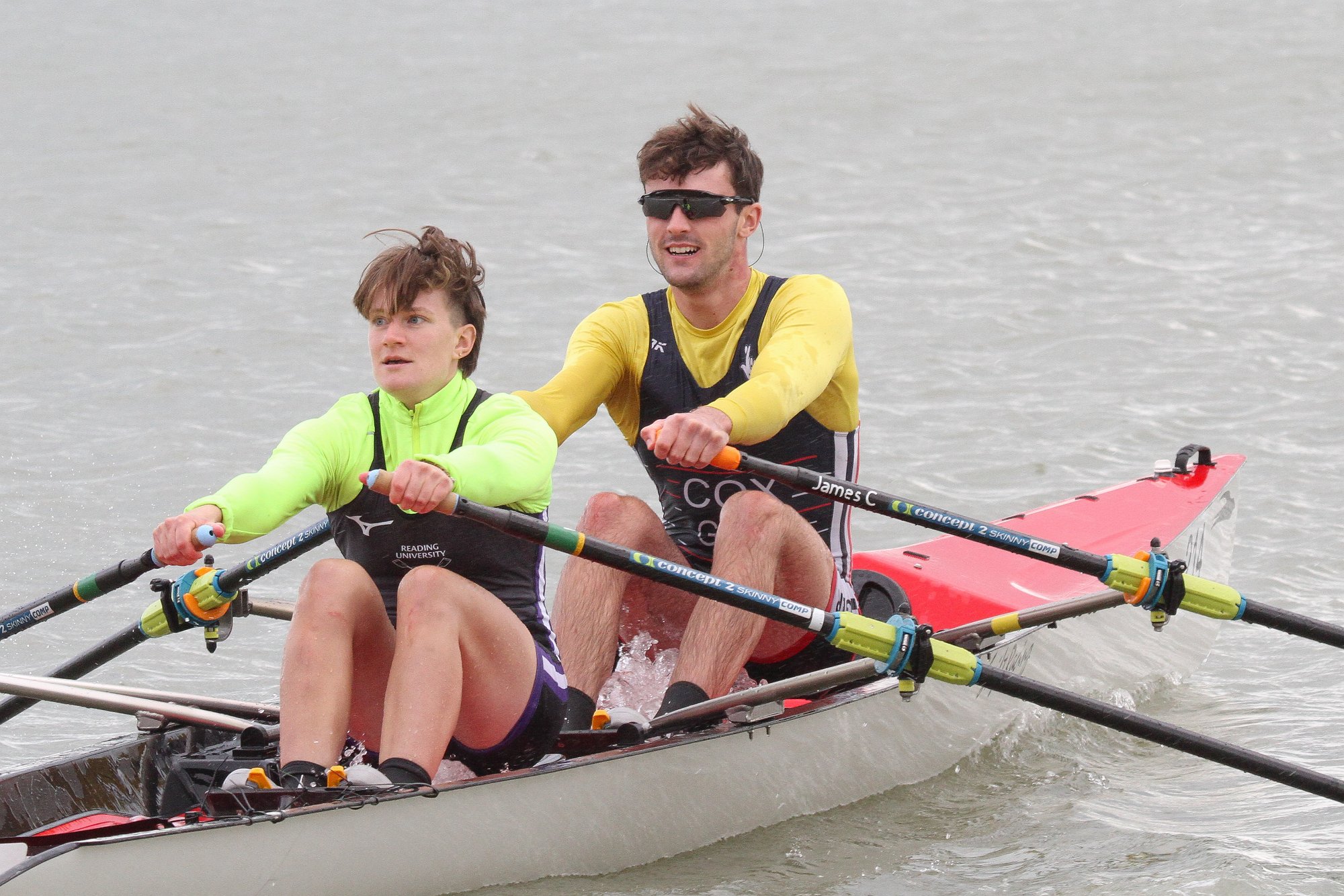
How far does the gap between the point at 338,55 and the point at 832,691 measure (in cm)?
1418

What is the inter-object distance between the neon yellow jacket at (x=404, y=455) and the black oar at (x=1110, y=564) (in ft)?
2.22

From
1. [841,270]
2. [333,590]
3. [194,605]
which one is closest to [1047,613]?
[333,590]

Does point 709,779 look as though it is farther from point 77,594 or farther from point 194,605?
point 77,594

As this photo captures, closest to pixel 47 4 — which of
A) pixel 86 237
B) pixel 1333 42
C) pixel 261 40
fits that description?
pixel 261 40

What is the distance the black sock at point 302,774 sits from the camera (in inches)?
127

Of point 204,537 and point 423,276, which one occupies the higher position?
point 423,276

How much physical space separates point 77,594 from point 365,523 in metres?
0.81

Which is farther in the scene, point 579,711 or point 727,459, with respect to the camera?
point 579,711

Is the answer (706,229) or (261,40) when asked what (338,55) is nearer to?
(261,40)

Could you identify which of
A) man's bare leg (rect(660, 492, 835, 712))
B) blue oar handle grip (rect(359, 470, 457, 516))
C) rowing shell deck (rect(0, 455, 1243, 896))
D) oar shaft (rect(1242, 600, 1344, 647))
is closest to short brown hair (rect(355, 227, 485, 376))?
blue oar handle grip (rect(359, 470, 457, 516))

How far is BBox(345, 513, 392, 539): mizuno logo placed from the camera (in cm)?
342

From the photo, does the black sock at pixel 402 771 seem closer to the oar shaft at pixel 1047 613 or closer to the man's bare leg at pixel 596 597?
the man's bare leg at pixel 596 597

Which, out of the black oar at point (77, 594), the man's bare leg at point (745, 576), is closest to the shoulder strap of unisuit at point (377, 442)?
the black oar at point (77, 594)

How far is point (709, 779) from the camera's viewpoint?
3.96 meters
